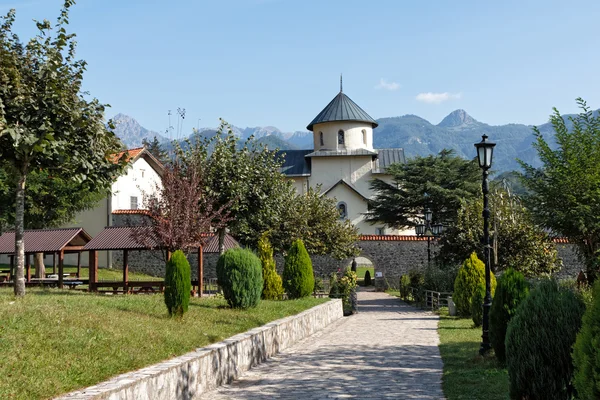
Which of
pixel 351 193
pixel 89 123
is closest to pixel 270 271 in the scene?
pixel 89 123

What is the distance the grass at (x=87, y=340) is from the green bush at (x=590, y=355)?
4845 millimetres

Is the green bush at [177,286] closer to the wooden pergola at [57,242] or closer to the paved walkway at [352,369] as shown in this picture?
the paved walkway at [352,369]

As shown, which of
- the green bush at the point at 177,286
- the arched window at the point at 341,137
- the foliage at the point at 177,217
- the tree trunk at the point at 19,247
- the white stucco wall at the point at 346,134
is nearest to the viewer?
the green bush at the point at 177,286

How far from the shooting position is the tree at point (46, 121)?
13320 millimetres

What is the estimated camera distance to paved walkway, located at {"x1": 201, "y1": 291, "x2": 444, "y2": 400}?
28.6 ft

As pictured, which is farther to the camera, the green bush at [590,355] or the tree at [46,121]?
the tree at [46,121]

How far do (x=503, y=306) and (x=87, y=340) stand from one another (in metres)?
6.58

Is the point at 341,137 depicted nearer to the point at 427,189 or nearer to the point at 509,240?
the point at 427,189

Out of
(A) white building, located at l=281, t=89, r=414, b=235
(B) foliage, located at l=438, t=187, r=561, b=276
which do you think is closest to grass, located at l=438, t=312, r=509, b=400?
(B) foliage, located at l=438, t=187, r=561, b=276

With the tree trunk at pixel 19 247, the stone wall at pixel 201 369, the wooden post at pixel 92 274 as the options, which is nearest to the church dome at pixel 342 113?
the wooden post at pixel 92 274

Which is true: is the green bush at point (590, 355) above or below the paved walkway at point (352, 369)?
above

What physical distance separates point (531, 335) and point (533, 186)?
13419 millimetres

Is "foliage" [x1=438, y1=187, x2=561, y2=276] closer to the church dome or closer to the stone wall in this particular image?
the stone wall

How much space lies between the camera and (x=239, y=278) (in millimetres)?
14828
